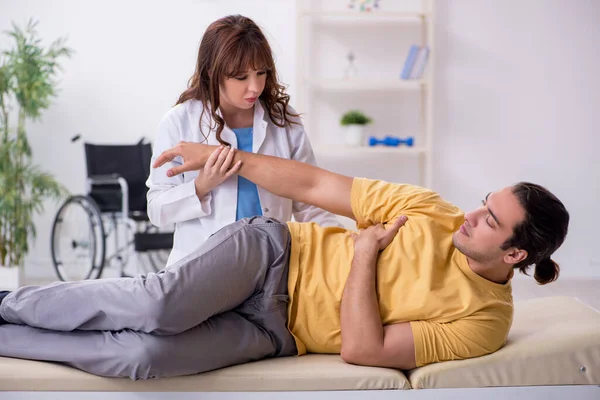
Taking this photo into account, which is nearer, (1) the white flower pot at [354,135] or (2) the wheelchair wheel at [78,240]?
(2) the wheelchair wheel at [78,240]

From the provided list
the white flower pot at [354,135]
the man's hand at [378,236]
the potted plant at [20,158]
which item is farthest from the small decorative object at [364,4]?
the man's hand at [378,236]

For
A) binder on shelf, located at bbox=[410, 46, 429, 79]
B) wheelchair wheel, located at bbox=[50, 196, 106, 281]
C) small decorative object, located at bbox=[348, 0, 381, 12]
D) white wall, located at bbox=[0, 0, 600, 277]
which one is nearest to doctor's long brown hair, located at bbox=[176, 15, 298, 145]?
wheelchair wheel, located at bbox=[50, 196, 106, 281]

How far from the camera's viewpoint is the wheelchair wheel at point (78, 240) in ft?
15.1

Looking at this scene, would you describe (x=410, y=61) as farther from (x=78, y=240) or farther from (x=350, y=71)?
(x=78, y=240)

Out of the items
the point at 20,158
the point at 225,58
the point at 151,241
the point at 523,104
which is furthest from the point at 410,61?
the point at 225,58

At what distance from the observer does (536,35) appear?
528 cm

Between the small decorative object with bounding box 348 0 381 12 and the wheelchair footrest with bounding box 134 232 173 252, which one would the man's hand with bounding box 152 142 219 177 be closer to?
the wheelchair footrest with bounding box 134 232 173 252

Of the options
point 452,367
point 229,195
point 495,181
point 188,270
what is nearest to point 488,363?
point 452,367

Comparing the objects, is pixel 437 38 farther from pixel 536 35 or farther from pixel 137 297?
pixel 137 297

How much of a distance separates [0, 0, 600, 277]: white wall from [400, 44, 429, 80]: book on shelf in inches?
13.7

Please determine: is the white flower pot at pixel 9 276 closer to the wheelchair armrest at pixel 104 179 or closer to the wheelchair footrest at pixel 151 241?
the wheelchair armrest at pixel 104 179

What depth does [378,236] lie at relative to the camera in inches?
78.4

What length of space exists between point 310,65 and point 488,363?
12.2 feet

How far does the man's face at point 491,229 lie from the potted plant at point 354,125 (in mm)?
3167
